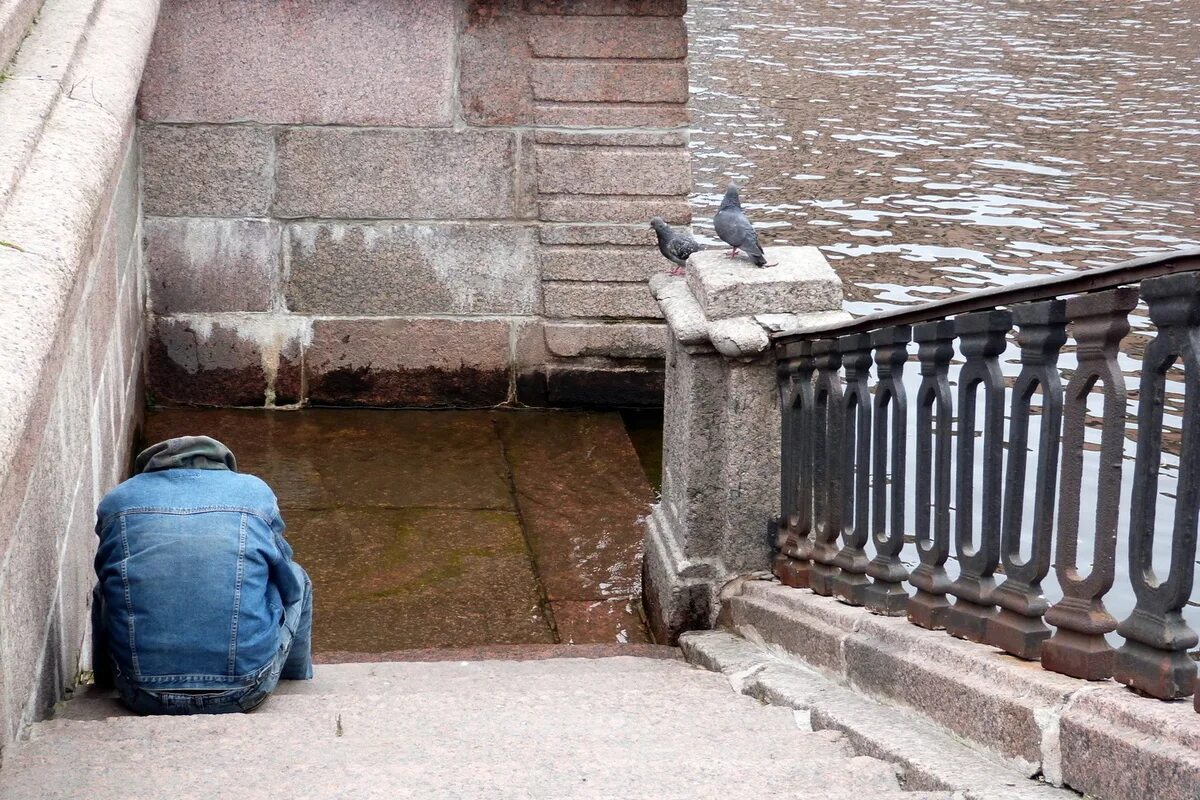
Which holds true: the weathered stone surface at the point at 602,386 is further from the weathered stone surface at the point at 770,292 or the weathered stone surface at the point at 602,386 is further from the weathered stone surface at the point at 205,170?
the weathered stone surface at the point at 770,292

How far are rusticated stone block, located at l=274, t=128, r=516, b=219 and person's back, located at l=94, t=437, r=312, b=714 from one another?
3.60 metres

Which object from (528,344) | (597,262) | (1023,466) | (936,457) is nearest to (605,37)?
(597,262)

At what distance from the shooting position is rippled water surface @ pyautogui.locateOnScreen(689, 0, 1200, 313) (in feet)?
34.3

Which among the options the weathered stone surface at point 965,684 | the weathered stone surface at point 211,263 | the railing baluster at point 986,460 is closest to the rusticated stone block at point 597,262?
the weathered stone surface at point 211,263

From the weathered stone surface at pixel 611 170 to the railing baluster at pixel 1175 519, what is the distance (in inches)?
187

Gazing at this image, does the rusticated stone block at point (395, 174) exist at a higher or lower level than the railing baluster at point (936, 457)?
higher

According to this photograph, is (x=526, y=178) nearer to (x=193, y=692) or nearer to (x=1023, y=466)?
(x=193, y=692)

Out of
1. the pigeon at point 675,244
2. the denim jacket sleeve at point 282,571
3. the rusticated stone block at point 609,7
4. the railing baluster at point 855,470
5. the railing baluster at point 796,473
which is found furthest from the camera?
the rusticated stone block at point 609,7

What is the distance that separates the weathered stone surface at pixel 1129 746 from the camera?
7.09 ft

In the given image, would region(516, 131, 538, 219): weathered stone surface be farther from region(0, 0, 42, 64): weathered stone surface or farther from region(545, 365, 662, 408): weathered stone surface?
region(0, 0, 42, 64): weathered stone surface

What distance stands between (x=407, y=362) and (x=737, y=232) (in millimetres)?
2840

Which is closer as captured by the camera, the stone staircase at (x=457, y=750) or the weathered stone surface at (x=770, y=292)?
the stone staircase at (x=457, y=750)

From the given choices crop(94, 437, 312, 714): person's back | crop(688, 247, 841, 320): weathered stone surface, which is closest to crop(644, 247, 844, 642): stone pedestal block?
crop(688, 247, 841, 320): weathered stone surface

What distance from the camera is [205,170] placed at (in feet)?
22.6
